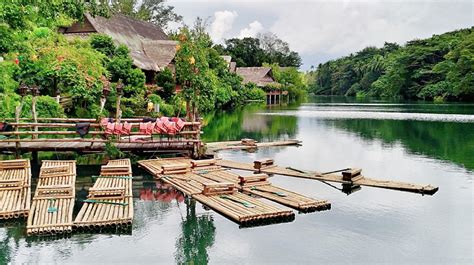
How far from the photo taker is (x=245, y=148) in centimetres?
2077

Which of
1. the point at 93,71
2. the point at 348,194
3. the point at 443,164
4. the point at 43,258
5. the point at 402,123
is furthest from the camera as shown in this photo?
the point at 402,123

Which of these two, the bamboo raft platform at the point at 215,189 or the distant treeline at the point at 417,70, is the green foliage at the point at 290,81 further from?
the bamboo raft platform at the point at 215,189

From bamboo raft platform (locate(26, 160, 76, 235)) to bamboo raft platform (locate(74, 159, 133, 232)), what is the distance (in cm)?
26

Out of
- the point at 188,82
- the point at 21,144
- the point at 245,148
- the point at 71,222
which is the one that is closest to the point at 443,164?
the point at 245,148

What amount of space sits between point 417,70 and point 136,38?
137 feet

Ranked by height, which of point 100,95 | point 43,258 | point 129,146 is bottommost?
point 43,258

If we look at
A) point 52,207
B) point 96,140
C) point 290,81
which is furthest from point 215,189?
point 290,81

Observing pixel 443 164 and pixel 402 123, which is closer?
pixel 443 164

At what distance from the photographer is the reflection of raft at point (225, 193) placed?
33.2 feet

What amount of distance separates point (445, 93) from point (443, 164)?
46707mm

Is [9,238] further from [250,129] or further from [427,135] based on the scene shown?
[427,135]

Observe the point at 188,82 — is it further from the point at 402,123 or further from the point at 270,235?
the point at 402,123

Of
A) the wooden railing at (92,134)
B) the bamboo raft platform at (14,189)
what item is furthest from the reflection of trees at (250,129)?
the bamboo raft platform at (14,189)

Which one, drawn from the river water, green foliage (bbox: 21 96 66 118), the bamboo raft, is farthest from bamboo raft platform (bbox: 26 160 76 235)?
green foliage (bbox: 21 96 66 118)
